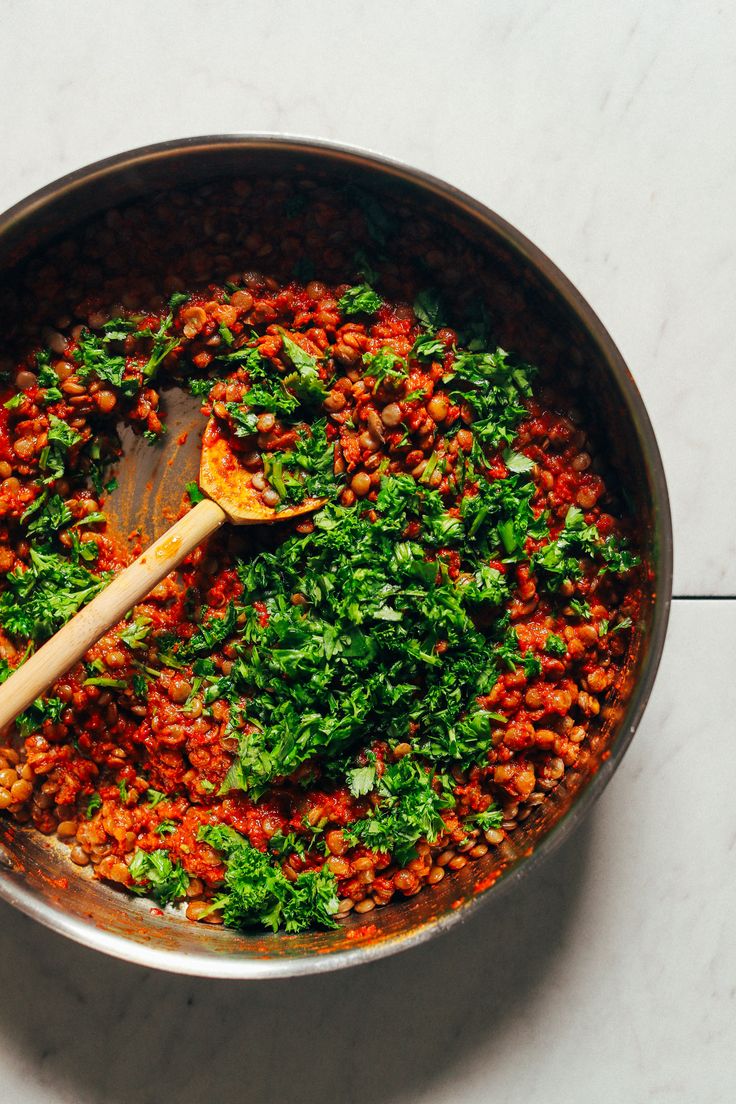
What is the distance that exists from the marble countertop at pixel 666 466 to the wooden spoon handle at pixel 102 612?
1.20 m

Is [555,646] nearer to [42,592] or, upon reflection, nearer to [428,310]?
[428,310]

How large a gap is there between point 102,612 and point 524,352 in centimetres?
182

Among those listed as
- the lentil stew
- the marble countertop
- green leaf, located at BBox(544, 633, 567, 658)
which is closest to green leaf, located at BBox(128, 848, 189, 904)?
the lentil stew

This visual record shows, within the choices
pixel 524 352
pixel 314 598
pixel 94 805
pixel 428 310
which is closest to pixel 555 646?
pixel 314 598

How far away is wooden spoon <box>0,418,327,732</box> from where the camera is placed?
294cm

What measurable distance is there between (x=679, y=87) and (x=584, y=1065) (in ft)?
13.1

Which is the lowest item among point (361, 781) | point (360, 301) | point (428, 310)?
point (361, 781)

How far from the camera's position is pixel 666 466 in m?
3.59

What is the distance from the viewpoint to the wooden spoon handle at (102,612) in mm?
2929

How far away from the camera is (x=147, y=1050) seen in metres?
3.55

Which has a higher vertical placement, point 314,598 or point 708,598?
point 708,598

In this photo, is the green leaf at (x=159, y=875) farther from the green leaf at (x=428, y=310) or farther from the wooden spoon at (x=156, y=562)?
the green leaf at (x=428, y=310)

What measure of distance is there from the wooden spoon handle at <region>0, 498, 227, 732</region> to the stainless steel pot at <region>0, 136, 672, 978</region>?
675 millimetres

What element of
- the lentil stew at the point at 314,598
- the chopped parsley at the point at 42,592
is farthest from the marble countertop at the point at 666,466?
the chopped parsley at the point at 42,592
